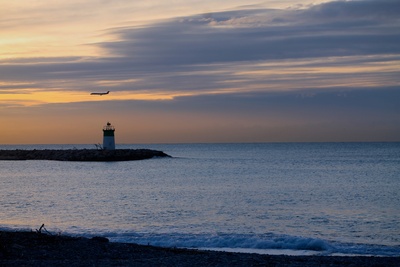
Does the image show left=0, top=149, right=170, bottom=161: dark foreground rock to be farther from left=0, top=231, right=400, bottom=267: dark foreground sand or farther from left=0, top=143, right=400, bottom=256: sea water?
left=0, top=231, right=400, bottom=267: dark foreground sand

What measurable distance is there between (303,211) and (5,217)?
14.3 meters

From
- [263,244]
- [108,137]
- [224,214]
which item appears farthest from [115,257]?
[108,137]

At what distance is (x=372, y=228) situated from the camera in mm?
24547

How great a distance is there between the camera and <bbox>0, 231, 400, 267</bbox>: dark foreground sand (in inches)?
567

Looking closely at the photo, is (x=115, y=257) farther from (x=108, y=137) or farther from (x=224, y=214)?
(x=108, y=137)

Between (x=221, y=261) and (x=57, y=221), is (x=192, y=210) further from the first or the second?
(x=221, y=261)

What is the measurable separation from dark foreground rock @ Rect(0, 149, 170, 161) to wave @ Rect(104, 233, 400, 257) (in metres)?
68.4

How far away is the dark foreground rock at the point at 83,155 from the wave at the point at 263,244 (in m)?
68.4

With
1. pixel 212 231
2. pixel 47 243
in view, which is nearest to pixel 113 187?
pixel 212 231

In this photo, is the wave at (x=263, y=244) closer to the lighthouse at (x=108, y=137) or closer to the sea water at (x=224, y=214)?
the sea water at (x=224, y=214)

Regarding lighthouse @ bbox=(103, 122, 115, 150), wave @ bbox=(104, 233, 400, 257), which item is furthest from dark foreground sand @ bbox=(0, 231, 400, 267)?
lighthouse @ bbox=(103, 122, 115, 150)

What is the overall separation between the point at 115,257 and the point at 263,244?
22.7 feet

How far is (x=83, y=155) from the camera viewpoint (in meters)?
93.4

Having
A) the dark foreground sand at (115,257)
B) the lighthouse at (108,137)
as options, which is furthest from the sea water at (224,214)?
the lighthouse at (108,137)
